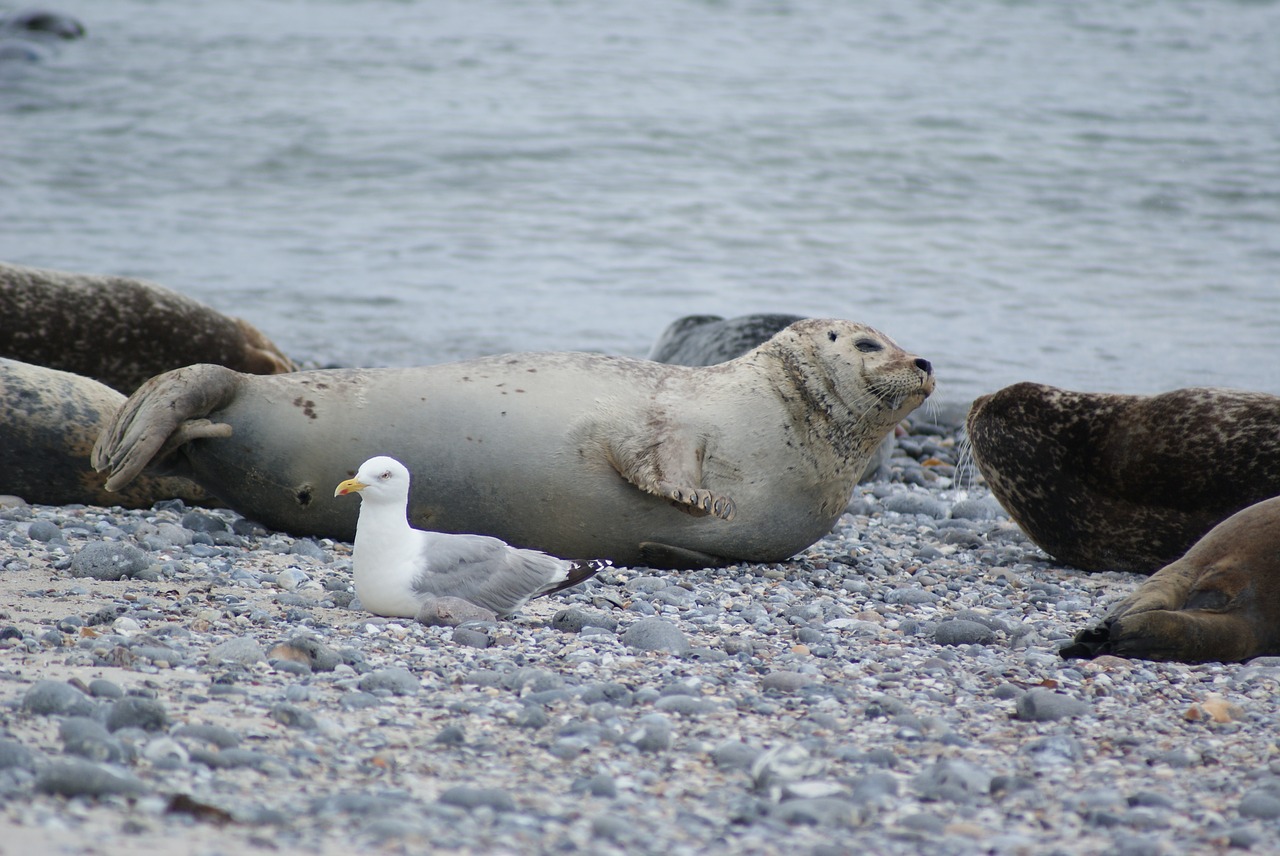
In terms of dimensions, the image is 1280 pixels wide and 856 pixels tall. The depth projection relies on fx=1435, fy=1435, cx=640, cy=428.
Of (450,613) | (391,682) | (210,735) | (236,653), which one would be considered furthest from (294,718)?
(450,613)

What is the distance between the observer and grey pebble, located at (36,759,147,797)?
91.6 inches

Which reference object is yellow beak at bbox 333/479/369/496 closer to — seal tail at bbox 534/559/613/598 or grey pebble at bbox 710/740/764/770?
seal tail at bbox 534/559/613/598

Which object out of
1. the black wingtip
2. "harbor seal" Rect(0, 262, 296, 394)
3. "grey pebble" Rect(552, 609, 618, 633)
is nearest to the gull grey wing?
"grey pebble" Rect(552, 609, 618, 633)

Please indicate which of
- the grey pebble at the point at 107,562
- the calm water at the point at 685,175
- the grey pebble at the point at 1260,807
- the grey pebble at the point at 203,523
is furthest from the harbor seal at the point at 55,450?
the calm water at the point at 685,175

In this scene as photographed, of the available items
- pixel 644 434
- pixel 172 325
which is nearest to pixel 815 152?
pixel 172 325

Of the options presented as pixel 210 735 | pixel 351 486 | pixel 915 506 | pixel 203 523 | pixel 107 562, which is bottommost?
pixel 915 506

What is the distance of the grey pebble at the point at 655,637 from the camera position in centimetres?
361

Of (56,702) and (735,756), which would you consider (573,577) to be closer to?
(735,756)

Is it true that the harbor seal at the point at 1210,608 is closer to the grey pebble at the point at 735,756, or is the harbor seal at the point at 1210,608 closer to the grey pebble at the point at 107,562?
the grey pebble at the point at 735,756

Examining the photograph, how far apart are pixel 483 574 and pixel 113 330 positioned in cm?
375

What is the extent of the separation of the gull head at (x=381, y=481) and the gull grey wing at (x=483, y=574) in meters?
0.17

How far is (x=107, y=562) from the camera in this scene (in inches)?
163

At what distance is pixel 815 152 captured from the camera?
57.2ft

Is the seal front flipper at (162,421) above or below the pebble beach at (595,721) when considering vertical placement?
above
